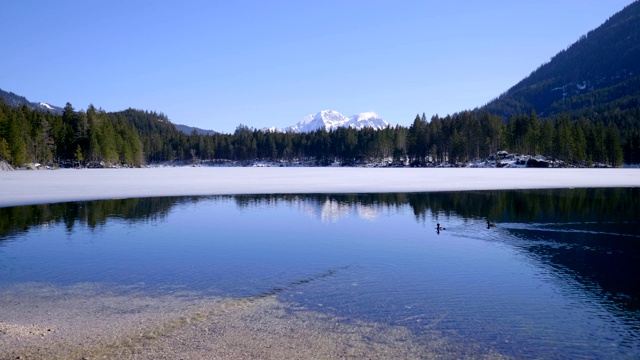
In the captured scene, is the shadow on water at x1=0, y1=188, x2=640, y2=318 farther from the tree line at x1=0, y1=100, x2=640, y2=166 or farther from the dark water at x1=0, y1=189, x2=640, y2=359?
the tree line at x1=0, y1=100, x2=640, y2=166

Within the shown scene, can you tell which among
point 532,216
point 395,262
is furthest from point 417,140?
point 395,262

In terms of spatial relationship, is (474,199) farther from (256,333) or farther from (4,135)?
(4,135)

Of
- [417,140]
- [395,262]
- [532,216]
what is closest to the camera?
[395,262]

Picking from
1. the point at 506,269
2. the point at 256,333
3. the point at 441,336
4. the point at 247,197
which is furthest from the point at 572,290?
the point at 247,197

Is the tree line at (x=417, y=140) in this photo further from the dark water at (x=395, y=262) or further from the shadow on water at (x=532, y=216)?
the dark water at (x=395, y=262)

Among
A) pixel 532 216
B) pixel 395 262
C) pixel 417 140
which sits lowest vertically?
pixel 395 262

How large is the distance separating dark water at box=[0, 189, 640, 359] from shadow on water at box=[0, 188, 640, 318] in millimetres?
108

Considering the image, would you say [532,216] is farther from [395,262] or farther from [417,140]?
[417,140]

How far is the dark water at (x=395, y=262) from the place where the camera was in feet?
35.5

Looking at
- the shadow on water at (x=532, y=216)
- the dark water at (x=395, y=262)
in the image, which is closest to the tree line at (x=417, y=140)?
the shadow on water at (x=532, y=216)

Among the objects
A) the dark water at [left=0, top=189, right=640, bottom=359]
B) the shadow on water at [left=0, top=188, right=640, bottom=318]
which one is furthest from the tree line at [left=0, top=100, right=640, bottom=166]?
the dark water at [left=0, top=189, right=640, bottom=359]

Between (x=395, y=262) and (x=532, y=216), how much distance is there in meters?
15.6

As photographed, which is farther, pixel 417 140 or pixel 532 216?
pixel 417 140

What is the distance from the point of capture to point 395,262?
16.8 metres
